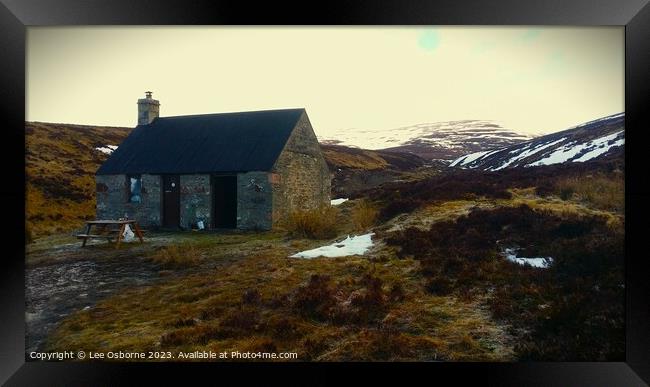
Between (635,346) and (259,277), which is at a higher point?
(259,277)

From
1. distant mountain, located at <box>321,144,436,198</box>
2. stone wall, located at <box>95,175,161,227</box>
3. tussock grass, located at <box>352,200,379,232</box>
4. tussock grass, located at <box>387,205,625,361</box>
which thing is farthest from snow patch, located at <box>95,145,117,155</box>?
tussock grass, located at <box>387,205,625,361</box>

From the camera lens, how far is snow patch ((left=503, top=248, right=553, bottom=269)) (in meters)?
7.87

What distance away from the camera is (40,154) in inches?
351

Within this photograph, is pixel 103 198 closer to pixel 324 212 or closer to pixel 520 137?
pixel 324 212

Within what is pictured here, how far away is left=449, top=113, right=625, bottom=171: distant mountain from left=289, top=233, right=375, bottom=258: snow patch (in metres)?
2.51

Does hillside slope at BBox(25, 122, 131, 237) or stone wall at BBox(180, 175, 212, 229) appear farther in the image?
stone wall at BBox(180, 175, 212, 229)

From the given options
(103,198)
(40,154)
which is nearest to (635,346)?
(40,154)

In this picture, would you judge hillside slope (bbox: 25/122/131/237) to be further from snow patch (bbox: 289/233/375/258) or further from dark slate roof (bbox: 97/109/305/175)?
snow patch (bbox: 289/233/375/258)

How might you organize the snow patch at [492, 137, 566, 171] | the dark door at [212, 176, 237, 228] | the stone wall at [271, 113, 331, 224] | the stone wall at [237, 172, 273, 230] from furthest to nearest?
the dark door at [212, 176, 237, 228] → the stone wall at [237, 172, 273, 230] → the stone wall at [271, 113, 331, 224] → the snow patch at [492, 137, 566, 171]

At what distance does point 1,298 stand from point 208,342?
357cm

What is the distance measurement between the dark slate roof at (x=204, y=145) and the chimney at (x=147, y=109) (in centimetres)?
74

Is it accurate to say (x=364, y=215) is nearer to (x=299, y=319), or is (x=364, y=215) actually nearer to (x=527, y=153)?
(x=299, y=319)

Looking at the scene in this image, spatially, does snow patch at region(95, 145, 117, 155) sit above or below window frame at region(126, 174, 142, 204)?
above

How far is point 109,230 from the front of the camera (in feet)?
41.3
